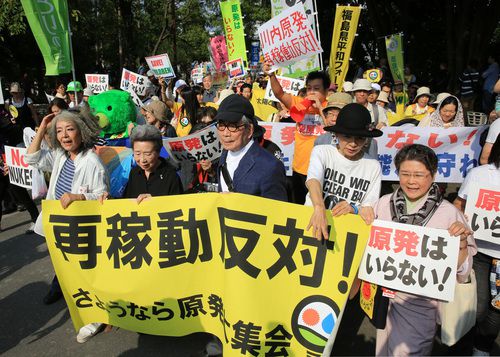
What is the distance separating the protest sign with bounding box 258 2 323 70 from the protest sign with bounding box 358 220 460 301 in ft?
11.8

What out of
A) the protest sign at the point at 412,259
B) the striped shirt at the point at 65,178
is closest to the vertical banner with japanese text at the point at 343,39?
the striped shirt at the point at 65,178

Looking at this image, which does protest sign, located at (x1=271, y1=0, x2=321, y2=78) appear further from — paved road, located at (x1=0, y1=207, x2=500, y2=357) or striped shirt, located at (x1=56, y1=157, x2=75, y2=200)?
paved road, located at (x1=0, y1=207, x2=500, y2=357)

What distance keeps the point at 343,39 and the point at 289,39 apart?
2148mm

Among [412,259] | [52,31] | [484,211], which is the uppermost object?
[52,31]

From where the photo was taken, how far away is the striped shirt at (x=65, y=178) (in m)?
3.29

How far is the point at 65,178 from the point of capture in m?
3.31

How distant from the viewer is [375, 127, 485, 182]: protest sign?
547 centimetres

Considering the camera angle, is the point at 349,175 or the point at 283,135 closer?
the point at 349,175

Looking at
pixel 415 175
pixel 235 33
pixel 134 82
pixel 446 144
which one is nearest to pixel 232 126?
pixel 415 175

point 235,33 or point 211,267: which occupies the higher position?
point 235,33

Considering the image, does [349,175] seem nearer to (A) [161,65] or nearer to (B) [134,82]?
(B) [134,82]

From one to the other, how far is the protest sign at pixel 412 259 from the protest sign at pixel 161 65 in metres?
10.1

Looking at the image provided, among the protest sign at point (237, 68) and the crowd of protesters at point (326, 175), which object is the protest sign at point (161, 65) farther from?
the crowd of protesters at point (326, 175)

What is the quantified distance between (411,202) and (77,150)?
8.66ft
